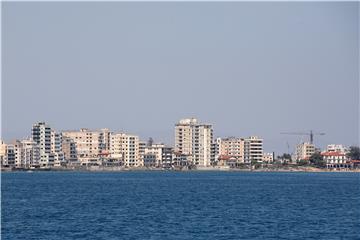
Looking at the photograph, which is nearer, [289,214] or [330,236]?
[330,236]

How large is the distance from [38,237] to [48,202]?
27625 millimetres

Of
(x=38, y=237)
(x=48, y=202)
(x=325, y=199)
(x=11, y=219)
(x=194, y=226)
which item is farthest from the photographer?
(x=325, y=199)

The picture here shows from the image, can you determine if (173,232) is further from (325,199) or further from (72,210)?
(325,199)

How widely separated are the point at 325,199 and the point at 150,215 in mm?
25339

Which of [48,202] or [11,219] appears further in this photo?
[48,202]

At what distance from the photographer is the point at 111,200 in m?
76.6

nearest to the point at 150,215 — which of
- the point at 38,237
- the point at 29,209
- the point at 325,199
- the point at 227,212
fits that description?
the point at 227,212

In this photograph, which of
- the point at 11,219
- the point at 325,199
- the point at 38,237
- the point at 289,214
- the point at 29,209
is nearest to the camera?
the point at 38,237

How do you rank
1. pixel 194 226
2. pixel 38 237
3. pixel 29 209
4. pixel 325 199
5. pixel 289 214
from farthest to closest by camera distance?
pixel 325 199, pixel 29 209, pixel 289 214, pixel 194 226, pixel 38 237

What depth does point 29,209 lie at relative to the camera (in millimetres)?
63500

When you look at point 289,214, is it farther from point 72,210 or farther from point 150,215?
point 72,210

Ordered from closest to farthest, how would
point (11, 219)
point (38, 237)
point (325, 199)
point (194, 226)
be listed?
point (38, 237) < point (194, 226) < point (11, 219) < point (325, 199)

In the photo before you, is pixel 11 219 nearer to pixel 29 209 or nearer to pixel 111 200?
pixel 29 209

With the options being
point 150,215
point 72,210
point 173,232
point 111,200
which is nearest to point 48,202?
point 111,200
